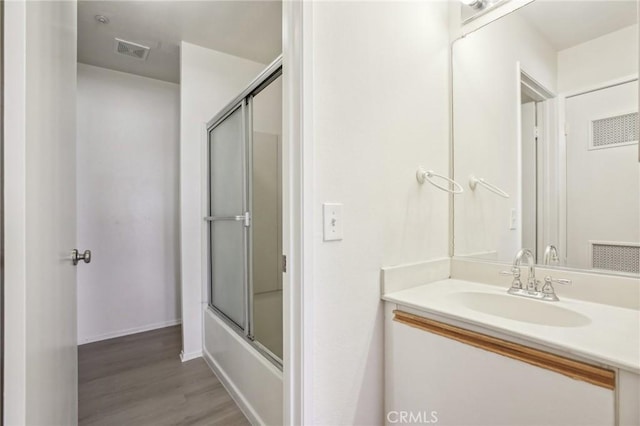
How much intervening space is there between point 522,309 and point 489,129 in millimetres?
859

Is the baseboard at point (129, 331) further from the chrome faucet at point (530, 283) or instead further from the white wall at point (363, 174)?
the chrome faucet at point (530, 283)

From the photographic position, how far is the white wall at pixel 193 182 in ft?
7.77

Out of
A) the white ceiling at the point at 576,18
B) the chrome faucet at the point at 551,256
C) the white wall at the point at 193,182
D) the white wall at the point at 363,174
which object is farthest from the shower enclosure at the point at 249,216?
the chrome faucet at the point at 551,256

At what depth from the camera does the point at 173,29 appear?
2240 mm

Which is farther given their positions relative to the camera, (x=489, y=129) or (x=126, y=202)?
(x=126, y=202)

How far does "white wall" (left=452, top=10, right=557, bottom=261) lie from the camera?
4.61 feet

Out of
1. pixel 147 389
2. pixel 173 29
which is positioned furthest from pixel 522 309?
pixel 173 29

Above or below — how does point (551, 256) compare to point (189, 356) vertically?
above

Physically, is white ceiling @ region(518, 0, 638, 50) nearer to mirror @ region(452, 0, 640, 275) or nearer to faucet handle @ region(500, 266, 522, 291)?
mirror @ region(452, 0, 640, 275)

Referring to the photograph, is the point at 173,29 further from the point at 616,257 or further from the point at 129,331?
the point at 616,257

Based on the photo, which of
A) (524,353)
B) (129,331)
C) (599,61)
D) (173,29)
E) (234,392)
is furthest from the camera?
(129,331)

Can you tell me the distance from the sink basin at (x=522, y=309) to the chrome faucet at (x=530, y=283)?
1.3 inches

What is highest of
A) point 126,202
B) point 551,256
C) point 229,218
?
point 126,202

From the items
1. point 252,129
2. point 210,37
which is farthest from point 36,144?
point 210,37
